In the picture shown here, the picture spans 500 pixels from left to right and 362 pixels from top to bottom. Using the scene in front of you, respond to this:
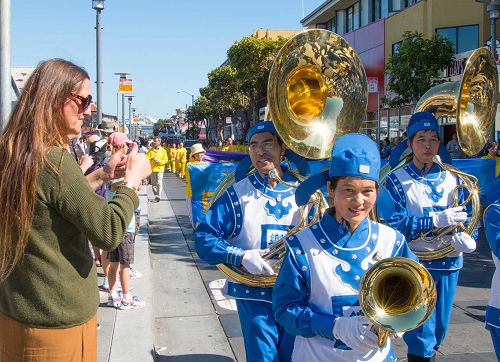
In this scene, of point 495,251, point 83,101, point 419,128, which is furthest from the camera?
point 419,128

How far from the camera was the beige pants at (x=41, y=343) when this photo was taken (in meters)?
2.28

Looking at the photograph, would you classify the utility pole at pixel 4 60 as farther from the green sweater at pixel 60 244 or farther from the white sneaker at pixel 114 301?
the white sneaker at pixel 114 301

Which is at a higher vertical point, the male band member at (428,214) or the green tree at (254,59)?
the green tree at (254,59)

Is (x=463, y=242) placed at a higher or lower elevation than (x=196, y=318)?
higher

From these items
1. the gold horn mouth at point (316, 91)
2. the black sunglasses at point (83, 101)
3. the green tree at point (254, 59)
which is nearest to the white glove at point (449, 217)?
the gold horn mouth at point (316, 91)

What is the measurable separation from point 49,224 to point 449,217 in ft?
9.07

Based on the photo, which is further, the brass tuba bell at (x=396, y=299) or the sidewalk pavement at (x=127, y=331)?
the sidewalk pavement at (x=127, y=331)

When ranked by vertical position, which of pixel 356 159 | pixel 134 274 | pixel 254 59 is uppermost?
pixel 254 59

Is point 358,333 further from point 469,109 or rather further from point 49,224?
point 469,109

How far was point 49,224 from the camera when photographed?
223 centimetres

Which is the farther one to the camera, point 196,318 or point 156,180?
point 156,180

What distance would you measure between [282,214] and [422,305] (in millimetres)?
1494

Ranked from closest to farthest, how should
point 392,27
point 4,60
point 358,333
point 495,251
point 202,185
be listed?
1. point 358,333
2. point 495,251
3. point 4,60
4. point 202,185
5. point 392,27

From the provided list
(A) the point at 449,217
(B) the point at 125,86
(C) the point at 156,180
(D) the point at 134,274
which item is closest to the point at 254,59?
(B) the point at 125,86
